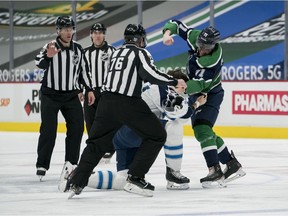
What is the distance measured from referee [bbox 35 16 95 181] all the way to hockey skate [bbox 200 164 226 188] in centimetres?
115

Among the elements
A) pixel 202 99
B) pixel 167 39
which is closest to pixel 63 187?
pixel 202 99

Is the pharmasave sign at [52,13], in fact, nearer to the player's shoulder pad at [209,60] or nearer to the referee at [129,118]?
the player's shoulder pad at [209,60]

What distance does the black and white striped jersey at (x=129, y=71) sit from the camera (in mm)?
6504

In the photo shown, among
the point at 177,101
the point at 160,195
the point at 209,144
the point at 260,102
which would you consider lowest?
the point at 160,195

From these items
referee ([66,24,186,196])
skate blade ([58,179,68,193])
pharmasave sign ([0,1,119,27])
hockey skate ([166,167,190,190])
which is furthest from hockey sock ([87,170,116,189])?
pharmasave sign ([0,1,119,27])

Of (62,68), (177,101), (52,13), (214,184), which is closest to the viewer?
(177,101)

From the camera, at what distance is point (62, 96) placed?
780 cm

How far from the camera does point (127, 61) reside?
6559 mm

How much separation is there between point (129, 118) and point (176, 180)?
781 mm

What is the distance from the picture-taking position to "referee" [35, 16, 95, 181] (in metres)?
7.77

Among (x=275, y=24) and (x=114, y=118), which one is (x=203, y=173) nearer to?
(x=114, y=118)

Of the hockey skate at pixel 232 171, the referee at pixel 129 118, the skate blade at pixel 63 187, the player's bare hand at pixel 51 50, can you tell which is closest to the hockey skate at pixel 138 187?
the referee at pixel 129 118

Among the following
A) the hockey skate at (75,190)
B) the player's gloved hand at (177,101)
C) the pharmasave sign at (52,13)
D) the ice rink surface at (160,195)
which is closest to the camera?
the ice rink surface at (160,195)

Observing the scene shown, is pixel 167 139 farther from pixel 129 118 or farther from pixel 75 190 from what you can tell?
pixel 75 190
